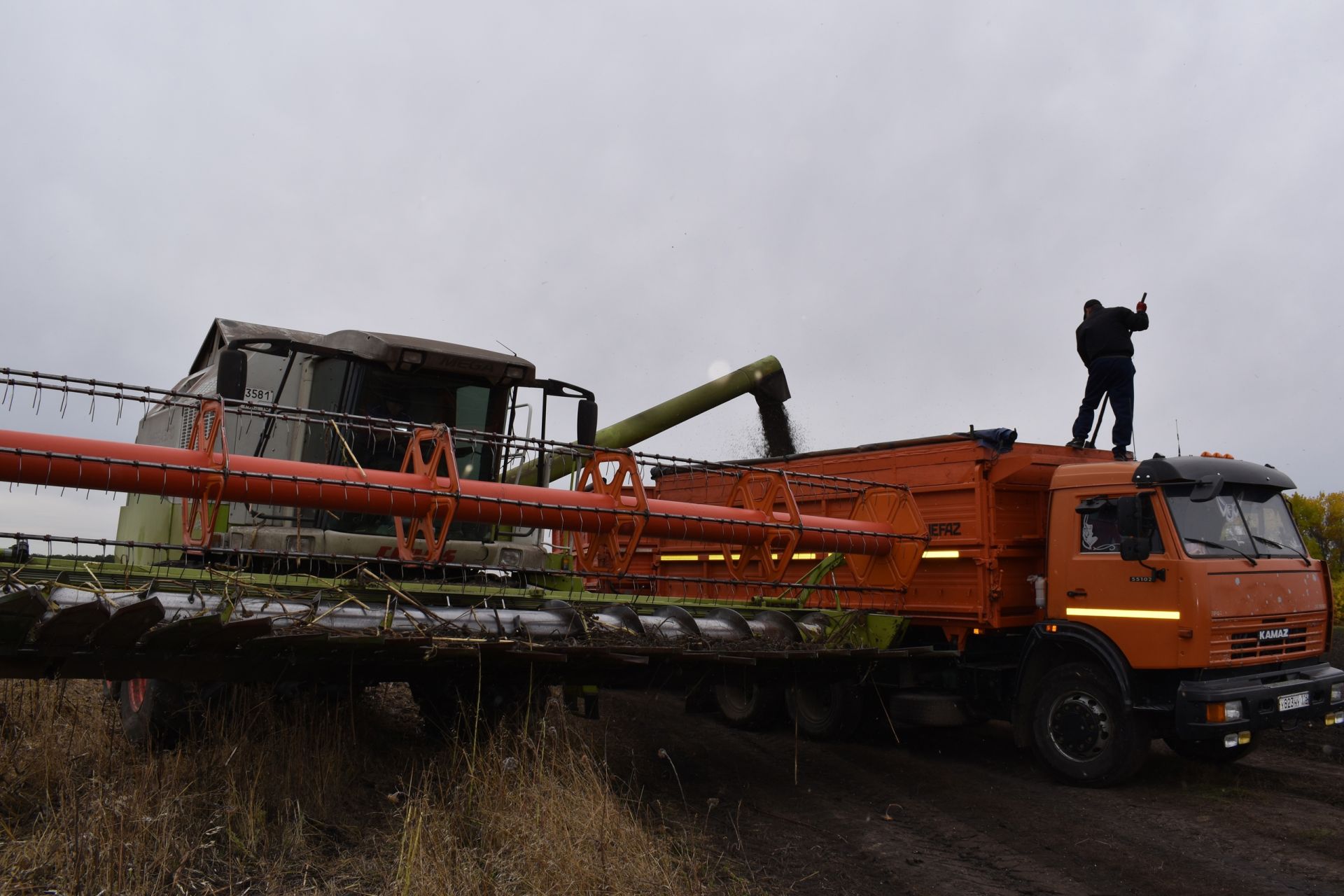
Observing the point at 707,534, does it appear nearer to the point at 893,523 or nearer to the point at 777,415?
the point at 893,523

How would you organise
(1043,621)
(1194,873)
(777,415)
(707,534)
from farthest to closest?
(777,415) < (1043,621) < (707,534) < (1194,873)

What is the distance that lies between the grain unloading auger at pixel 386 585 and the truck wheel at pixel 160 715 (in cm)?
81

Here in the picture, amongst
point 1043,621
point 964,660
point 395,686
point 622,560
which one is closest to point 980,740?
point 964,660

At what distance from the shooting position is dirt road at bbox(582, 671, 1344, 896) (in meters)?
5.31

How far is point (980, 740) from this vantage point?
9.27 meters

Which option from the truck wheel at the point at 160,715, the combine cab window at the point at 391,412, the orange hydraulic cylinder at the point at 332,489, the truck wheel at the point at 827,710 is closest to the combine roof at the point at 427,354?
the combine cab window at the point at 391,412

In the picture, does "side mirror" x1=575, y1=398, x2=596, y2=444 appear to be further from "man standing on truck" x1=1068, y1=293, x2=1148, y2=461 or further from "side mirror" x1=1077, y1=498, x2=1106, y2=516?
"man standing on truck" x1=1068, y1=293, x2=1148, y2=461

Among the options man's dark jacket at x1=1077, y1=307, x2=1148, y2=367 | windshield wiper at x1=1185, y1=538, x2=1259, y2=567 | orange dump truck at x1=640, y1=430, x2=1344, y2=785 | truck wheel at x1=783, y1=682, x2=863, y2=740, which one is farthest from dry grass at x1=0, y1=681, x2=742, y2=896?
man's dark jacket at x1=1077, y1=307, x2=1148, y2=367

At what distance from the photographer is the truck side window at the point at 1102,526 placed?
295 inches

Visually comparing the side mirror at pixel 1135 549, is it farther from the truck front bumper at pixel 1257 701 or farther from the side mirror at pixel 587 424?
the side mirror at pixel 587 424

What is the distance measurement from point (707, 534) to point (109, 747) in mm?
3885

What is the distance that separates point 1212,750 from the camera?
772 cm

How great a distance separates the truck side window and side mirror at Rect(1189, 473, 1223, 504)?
0.30 meters

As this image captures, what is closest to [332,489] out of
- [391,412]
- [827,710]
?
[391,412]
